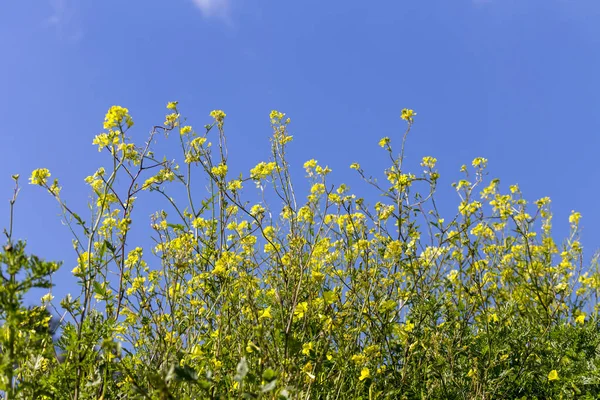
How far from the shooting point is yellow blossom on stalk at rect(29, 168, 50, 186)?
2.95 m

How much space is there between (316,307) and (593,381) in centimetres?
165

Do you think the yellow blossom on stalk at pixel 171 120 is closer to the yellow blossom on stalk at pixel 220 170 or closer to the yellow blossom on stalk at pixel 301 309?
the yellow blossom on stalk at pixel 220 170

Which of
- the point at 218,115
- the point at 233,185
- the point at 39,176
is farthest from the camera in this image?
the point at 218,115

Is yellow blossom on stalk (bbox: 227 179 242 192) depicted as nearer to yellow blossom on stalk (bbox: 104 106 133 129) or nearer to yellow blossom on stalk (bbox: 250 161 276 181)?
yellow blossom on stalk (bbox: 250 161 276 181)

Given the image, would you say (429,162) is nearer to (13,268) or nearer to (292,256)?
(292,256)

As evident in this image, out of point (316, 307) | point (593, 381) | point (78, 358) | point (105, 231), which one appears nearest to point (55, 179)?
point (105, 231)

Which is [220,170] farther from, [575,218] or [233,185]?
[575,218]

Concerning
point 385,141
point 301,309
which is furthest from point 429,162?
point 301,309

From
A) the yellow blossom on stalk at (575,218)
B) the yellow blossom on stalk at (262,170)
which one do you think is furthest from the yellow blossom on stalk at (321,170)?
the yellow blossom on stalk at (575,218)

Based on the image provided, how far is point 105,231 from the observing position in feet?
10.5

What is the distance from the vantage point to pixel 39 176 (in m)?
2.97

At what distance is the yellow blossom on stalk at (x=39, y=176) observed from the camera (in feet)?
9.69

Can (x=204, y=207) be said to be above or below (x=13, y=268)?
above

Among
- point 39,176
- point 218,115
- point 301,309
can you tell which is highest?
point 218,115
